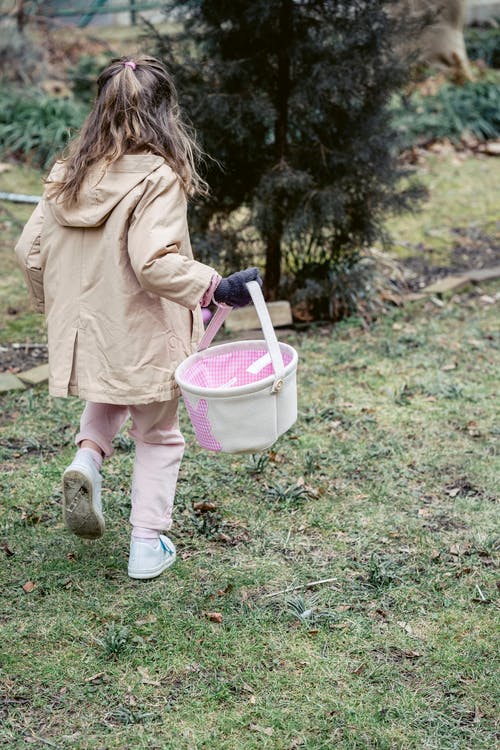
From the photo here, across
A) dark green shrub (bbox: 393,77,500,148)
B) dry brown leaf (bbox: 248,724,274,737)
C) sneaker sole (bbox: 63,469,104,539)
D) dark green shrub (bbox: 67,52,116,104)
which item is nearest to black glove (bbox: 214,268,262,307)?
sneaker sole (bbox: 63,469,104,539)

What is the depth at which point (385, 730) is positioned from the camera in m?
2.40

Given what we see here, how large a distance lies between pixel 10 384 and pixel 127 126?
237 centimetres

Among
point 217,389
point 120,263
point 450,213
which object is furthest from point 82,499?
point 450,213

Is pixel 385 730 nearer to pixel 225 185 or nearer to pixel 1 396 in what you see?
pixel 1 396

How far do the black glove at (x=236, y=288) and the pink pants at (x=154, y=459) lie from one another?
48cm

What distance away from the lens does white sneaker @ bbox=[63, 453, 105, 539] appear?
2986 millimetres

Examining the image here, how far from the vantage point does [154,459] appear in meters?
3.12

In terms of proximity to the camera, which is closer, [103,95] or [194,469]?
[103,95]

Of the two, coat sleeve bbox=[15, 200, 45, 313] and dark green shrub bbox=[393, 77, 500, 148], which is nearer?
coat sleeve bbox=[15, 200, 45, 313]

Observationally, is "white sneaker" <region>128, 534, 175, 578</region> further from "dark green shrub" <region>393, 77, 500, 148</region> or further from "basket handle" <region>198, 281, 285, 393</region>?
"dark green shrub" <region>393, 77, 500, 148</region>

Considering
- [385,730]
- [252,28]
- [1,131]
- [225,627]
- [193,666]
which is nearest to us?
[385,730]

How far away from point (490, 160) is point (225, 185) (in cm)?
567

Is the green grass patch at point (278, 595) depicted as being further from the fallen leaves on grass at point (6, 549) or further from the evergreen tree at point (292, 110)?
the evergreen tree at point (292, 110)

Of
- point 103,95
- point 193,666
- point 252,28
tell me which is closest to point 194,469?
point 193,666
